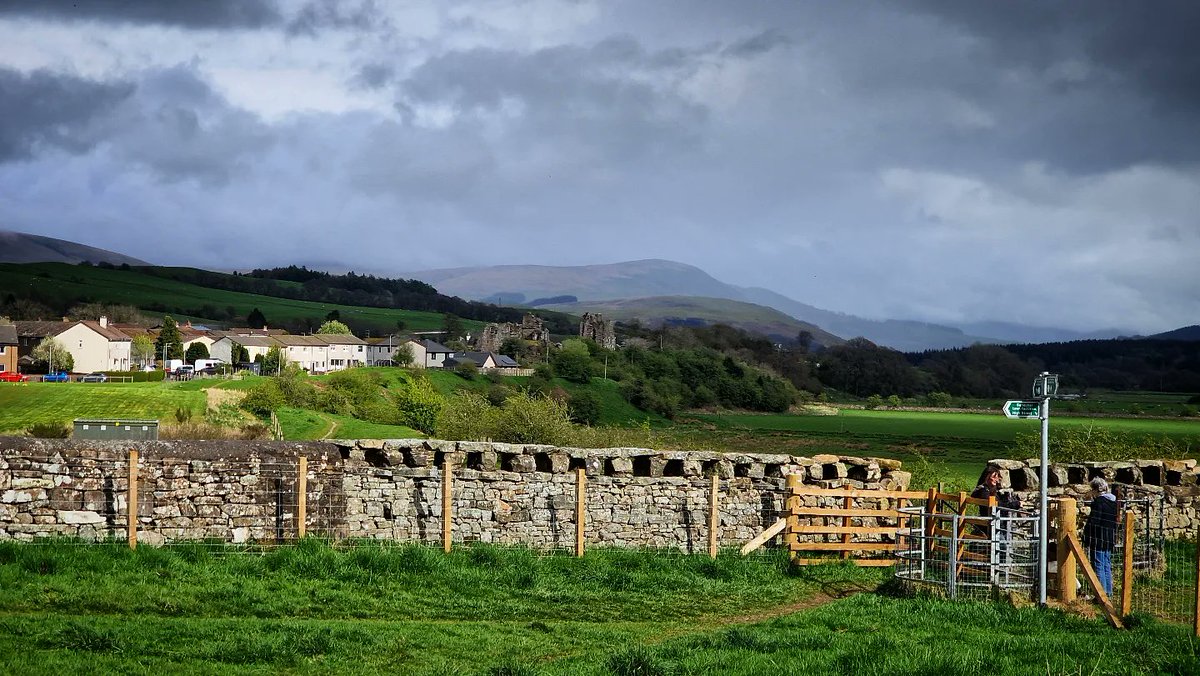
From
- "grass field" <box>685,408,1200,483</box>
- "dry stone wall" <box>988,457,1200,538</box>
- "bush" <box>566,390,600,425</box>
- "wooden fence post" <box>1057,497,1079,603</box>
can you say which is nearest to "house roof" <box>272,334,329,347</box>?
"bush" <box>566,390,600,425</box>

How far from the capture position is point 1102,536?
17359 mm

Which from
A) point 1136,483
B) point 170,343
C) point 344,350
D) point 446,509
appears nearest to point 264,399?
point 446,509

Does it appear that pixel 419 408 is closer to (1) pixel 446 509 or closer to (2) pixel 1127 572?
(1) pixel 446 509

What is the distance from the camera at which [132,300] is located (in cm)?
19450

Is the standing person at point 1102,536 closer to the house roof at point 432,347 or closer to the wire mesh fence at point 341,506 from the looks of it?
the wire mesh fence at point 341,506

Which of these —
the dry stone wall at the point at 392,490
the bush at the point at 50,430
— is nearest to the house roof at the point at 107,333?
the bush at the point at 50,430

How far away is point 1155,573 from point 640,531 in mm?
10055

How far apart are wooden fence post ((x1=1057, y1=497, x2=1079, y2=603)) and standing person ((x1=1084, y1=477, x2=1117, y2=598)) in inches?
55.7

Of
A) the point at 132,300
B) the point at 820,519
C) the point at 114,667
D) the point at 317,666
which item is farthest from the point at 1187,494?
the point at 132,300

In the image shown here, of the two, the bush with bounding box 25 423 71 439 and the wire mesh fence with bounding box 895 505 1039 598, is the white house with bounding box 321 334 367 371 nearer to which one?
the bush with bounding box 25 423 71 439

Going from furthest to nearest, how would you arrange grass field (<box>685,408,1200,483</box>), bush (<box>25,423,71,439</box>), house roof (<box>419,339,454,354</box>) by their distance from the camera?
house roof (<box>419,339,454,354</box>) < grass field (<box>685,408,1200,483</box>) < bush (<box>25,423,71,439</box>)

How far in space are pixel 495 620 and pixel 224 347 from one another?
155m

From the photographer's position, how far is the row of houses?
129500mm

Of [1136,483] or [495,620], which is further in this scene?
[1136,483]
